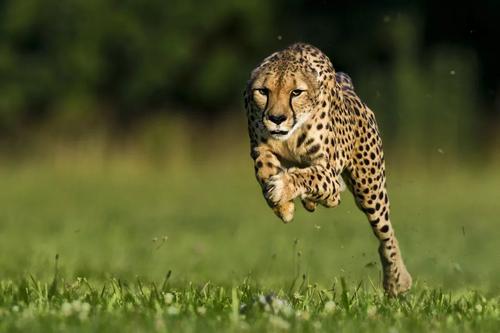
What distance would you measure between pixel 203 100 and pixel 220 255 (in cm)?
1811

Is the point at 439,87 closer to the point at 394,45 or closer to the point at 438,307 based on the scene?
the point at 394,45

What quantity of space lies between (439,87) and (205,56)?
6.71 m

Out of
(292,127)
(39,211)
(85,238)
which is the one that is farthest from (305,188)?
(39,211)

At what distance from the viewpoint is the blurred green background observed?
2002 centimetres

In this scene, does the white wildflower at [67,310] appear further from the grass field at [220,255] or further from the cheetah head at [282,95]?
the cheetah head at [282,95]

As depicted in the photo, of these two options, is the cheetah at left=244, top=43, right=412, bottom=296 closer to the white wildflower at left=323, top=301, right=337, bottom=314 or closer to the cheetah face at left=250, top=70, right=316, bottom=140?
the cheetah face at left=250, top=70, right=316, bottom=140

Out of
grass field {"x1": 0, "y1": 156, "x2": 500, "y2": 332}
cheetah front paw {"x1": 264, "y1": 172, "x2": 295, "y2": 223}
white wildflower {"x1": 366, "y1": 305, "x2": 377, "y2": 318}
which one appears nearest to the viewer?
grass field {"x1": 0, "y1": 156, "x2": 500, "y2": 332}

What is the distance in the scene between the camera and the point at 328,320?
15.7 ft

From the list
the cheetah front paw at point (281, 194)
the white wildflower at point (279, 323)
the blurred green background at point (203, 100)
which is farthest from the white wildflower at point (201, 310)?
the blurred green background at point (203, 100)

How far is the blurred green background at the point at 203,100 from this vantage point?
20.0 metres

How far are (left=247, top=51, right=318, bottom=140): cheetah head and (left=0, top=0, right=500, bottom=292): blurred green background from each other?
9.90 m

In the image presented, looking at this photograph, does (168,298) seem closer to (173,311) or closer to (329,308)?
(173,311)

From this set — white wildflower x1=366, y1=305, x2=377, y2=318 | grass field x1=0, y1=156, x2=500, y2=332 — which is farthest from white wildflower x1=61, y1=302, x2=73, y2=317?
white wildflower x1=366, y1=305, x2=377, y2=318

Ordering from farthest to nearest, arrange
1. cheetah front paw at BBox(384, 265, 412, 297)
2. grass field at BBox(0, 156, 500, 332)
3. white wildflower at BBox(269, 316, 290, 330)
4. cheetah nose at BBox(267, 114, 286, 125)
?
cheetah front paw at BBox(384, 265, 412, 297) → cheetah nose at BBox(267, 114, 286, 125) → grass field at BBox(0, 156, 500, 332) → white wildflower at BBox(269, 316, 290, 330)
